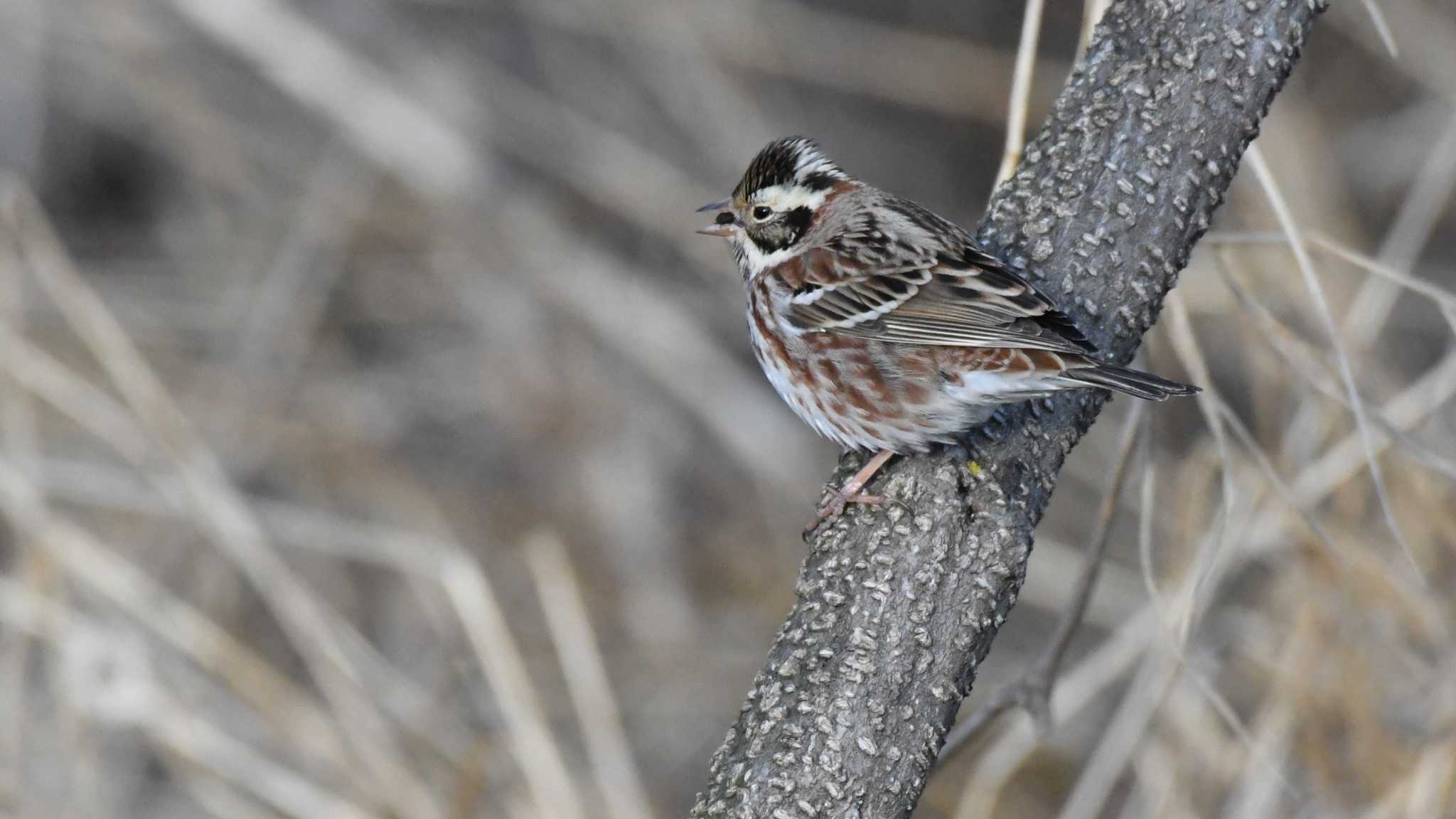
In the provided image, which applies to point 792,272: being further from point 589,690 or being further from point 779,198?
point 589,690

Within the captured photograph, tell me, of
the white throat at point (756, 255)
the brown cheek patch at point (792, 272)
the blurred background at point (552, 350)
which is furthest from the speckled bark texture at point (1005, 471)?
the blurred background at point (552, 350)

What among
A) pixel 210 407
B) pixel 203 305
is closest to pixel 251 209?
pixel 203 305

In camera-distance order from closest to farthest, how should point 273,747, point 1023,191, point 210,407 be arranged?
point 1023,191 < point 273,747 < point 210,407

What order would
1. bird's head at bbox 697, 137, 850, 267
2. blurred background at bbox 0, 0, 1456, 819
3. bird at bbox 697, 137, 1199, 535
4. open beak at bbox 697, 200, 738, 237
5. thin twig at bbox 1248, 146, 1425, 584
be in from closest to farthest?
thin twig at bbox 1248, 146, 1425, 584, bird at bbox 697, 137, 1199, 535, bird's head at bbox 697, 137, 850, 267, open beak at bbox 697, 200, 738, 237, blurred background at bbox 0, 0, 1456, 819

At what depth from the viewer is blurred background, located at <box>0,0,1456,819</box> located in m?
4.80

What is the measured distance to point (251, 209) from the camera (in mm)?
7250

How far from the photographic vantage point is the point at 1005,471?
2.67 metres

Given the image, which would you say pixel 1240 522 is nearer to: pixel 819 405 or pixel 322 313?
pixel 819 405

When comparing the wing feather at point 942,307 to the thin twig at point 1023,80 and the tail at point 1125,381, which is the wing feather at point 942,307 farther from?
the thin twig at point 1023,80

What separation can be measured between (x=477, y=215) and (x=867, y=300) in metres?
3.70

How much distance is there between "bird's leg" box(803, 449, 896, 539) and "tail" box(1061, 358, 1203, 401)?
47 centimetres

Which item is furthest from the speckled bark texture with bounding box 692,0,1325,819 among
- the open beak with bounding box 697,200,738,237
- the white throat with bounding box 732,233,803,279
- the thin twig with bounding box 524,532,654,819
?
the thin twig with bounding box 524,532,654,819

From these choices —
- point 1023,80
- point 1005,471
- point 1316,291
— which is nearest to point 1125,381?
point 1005,471

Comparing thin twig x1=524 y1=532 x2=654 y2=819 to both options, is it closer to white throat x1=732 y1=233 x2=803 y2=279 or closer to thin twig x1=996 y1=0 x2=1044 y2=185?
white throat x1=732 y1=233 x2=803 y2=279
